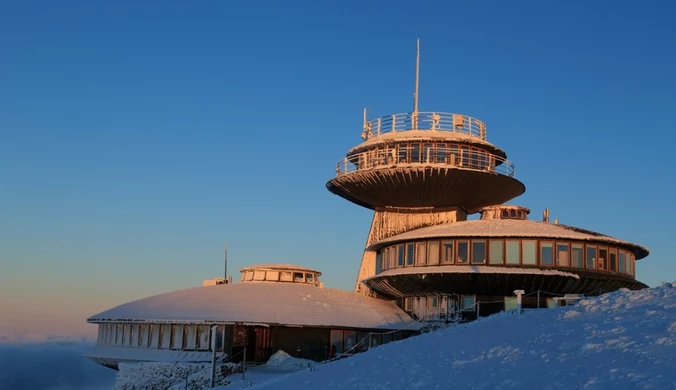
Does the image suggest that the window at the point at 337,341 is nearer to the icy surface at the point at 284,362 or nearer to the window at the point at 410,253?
the icy surface at the point at 284,362

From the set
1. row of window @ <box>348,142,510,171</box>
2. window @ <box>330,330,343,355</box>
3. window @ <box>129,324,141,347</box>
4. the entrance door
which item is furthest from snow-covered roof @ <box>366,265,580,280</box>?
window @ <box>129,324,141,347</box>

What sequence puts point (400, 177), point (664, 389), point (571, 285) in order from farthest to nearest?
1. point (400, 177)
2. point (571, 285)
3. point (664, 389)

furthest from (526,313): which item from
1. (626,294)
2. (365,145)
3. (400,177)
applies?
(365,145)

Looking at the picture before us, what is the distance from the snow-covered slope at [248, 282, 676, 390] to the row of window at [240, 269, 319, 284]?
27609 mm

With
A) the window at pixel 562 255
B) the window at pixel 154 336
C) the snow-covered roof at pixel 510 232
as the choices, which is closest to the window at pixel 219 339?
the window at pixel 154 336

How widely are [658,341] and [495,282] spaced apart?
26.6 m

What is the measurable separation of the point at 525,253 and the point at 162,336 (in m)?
21.9

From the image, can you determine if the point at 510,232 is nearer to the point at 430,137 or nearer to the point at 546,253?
the point at 546,253

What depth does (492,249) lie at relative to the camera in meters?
45.2

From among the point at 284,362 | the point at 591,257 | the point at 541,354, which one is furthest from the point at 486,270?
the point at 541,354

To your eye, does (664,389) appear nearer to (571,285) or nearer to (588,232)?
(571,285)

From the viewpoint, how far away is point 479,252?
45.3m

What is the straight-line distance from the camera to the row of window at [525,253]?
44844 mm

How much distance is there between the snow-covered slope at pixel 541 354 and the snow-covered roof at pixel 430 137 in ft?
94.5
